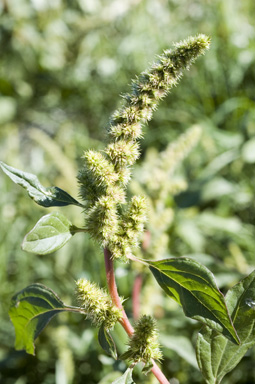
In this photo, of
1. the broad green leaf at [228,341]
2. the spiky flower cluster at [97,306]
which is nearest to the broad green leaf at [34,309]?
the spiky flower cluster at [97,306]

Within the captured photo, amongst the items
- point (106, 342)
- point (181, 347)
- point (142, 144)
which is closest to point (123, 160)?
point (106, 342)

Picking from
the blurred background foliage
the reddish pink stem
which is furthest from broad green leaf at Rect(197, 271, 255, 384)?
the reddish pink stem

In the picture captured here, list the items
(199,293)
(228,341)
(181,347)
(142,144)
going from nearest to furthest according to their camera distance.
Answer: (199,293), (228,341), (181,347), (142,144)

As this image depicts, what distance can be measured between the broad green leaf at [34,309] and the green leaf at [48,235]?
0.07 m

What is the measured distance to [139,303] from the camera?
41.6 inches

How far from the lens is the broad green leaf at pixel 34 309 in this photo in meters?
0.59

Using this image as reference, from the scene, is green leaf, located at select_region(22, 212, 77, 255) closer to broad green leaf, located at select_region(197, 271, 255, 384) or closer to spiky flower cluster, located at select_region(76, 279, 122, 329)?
spiky flower cluster, located at select_region(76, 279, 122, 329)

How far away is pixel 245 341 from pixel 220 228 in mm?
835

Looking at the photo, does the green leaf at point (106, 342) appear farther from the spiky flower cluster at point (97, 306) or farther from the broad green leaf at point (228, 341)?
the broad green leaf at point (228, 341)

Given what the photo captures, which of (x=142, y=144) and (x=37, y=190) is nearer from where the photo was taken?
(x=37, y=190)

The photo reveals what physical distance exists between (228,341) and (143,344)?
0.46ft

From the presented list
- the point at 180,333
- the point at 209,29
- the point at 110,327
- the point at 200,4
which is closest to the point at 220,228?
the point at 180,333

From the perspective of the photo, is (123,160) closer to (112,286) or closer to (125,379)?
(112,286)

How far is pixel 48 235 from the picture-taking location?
1.80 ft
